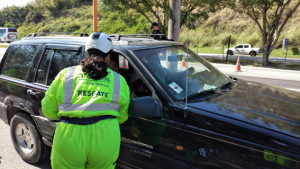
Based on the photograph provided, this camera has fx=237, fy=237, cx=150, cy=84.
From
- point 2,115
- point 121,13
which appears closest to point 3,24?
point 121,13

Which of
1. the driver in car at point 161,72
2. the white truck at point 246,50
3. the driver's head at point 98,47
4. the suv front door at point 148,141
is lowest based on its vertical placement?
the suv front door at point 148,141

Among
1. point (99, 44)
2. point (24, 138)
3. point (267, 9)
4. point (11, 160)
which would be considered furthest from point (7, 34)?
point (99, 44)

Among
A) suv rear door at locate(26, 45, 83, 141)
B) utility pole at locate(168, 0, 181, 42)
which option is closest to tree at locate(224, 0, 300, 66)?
utility pole at locate(168, 0, 181, 42)

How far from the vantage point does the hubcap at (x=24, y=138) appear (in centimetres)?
333

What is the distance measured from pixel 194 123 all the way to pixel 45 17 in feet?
236

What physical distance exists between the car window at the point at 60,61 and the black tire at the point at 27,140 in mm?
727

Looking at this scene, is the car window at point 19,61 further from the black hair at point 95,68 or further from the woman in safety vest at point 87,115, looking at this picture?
the black hair at point 95,68

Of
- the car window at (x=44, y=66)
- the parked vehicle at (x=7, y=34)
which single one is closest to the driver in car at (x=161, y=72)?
the car window at (x=44, y=66)

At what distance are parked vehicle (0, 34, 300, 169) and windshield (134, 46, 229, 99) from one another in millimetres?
13

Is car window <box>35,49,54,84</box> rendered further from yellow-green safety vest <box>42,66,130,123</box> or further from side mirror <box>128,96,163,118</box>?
side mirror <box>128,96,163,118</box>

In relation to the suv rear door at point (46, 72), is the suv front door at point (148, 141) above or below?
below

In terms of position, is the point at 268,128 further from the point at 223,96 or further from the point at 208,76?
the point at 208,76

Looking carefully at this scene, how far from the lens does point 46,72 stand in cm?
307

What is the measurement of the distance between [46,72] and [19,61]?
0.70 metres
